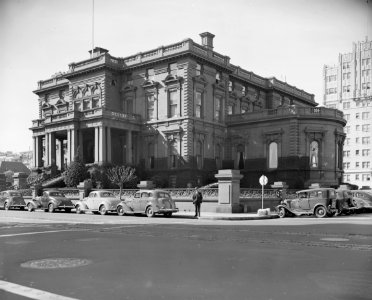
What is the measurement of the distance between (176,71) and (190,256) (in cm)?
3633

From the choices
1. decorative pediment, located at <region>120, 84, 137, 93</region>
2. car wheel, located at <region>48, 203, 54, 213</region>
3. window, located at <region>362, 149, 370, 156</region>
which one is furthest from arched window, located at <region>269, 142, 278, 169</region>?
window, located at <region>362, 149, 370, 156</region>

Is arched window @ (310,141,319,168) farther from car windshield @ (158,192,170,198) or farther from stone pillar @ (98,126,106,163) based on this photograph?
car windshield @ (158,192,170,198)

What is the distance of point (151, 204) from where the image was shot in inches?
974

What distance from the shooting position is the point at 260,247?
11172mm

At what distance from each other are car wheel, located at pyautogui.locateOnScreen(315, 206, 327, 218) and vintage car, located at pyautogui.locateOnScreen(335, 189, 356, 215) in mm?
1183

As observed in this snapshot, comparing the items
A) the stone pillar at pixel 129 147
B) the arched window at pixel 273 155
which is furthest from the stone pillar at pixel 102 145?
the arched window at pixel 273 155

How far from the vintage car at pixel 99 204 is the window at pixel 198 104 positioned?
62.7ft

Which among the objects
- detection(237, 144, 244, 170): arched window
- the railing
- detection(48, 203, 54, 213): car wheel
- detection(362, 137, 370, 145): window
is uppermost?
the railing

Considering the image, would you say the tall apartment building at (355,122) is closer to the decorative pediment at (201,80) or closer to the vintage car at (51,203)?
the decorative pediment at (201,80)

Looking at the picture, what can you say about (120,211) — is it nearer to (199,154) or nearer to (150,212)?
(150,212)

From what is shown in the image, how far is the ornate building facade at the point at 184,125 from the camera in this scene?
43.8 metres

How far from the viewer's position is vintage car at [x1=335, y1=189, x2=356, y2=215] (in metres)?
25.8

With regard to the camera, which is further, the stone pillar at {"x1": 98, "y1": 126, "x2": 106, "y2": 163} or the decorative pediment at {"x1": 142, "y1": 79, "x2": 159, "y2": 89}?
the decorative pediment at {"x1": 142, "y1": 79, "x2": 159, "y2": 89}

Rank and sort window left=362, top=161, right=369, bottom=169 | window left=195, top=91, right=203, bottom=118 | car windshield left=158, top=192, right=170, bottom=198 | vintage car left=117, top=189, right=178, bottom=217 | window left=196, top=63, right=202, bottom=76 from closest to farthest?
vintage car left=117, top=189, right=178, bottom=217, car windshield left=158, top=192, right=170, bottom=198, window left=196, top=63, right=202, bottom=76, window left=195, top=91, right=203, bottom=118, window left=362, top=161, right=369, bottom=169
